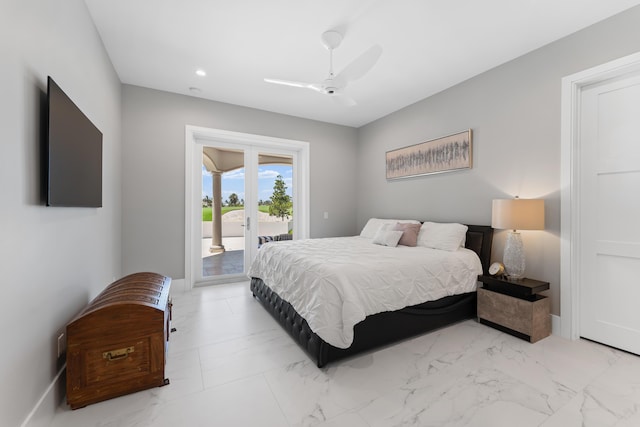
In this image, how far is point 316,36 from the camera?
2510 mm

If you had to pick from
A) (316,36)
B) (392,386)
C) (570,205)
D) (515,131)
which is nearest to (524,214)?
(570,205)

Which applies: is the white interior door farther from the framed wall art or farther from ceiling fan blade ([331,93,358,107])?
ceiling fan blade ([331,93,358,107])

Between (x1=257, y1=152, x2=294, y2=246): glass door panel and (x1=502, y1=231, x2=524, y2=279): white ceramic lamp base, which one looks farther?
(x1=257, y1=152, x2=294, y2=246): glass door panel

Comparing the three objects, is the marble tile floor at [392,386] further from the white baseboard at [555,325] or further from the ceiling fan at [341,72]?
the ceiling fan at [341,72]

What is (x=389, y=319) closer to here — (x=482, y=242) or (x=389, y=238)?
(x=389, y=238)

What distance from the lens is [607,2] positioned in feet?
6.77

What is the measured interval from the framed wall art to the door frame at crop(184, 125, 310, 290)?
1.50 metres

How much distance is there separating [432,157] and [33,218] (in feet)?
12.9

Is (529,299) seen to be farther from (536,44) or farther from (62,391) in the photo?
(62,391)

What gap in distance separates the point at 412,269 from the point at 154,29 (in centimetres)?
319

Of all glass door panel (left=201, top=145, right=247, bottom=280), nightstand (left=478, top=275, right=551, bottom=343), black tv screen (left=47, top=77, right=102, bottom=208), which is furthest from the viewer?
Answer: glass door panel (left=201, top=145, right=247, bottom=280)

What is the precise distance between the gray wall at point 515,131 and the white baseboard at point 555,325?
7 centimetres

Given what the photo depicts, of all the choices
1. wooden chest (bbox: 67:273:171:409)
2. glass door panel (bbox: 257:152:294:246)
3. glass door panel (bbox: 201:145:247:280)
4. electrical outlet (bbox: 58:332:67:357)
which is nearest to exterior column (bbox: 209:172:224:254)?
glass door panel (bbox: 201:145:247:280)

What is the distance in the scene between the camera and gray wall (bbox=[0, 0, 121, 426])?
1.17 metres
